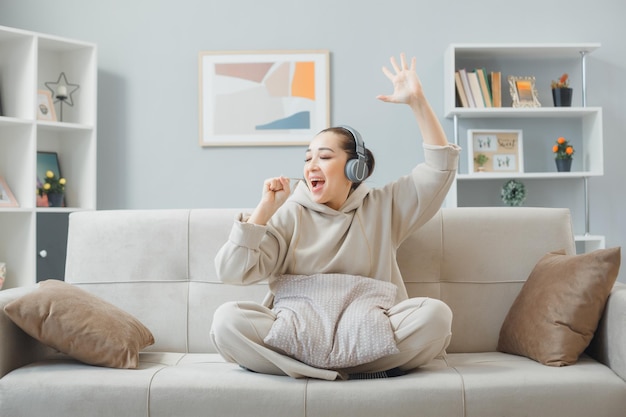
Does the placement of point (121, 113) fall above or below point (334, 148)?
above

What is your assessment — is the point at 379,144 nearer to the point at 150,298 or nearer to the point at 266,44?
the point at 266,44

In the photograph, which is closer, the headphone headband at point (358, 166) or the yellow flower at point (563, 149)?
the headphone headband at point (358, 166)

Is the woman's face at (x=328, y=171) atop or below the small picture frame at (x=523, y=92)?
below

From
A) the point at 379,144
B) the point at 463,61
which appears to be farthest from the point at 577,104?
the point at 379,144

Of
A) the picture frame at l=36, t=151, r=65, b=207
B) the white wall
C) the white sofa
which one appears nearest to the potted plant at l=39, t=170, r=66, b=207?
the picture frame at l=36, t=151, r=65, b=207

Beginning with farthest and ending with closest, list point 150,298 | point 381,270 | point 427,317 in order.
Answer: point 150,298 < point 381,270 < point 427,317

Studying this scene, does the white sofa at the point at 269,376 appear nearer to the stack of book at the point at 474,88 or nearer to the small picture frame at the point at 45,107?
the stack of book at the point at 474,88

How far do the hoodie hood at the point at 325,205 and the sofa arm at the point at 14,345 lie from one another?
0.85 metres

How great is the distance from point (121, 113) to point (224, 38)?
0.71 m

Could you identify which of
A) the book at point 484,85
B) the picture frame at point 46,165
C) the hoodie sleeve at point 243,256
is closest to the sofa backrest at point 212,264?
the hoodie sleeve at point 243,256

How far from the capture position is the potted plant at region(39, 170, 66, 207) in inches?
149

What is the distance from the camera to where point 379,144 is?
3979mm

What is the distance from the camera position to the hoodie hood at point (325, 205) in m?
2.25

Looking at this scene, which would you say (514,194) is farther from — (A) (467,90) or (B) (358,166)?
(B) (358,166)
